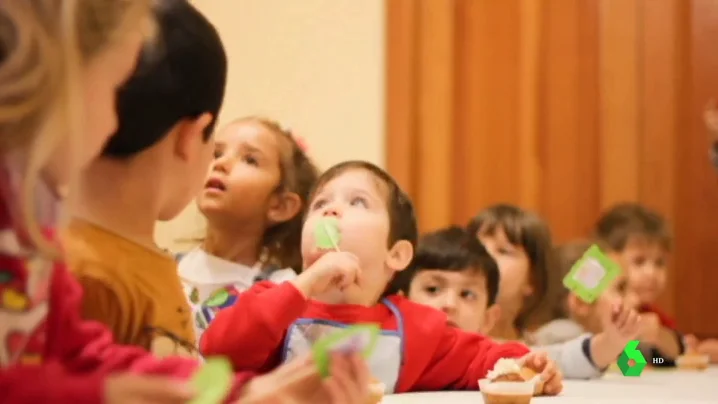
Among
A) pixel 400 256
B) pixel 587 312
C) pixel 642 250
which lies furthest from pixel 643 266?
pixel 400 256

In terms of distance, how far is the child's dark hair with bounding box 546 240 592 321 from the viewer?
2006 mm

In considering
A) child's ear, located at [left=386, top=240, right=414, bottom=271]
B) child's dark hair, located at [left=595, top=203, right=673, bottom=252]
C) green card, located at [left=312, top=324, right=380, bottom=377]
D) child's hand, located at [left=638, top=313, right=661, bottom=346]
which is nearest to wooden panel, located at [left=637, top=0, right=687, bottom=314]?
child's dark hair, located at [left=595, top=203, right=673, bottom=252]

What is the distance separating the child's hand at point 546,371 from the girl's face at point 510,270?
592mm

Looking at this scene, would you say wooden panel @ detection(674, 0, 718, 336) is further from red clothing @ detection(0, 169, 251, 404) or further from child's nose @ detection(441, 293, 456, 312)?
red clothing @ detection(0, 169, 251, 404)

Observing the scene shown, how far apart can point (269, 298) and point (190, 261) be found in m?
0.64

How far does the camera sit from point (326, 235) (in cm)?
127

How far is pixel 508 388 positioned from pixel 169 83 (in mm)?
550

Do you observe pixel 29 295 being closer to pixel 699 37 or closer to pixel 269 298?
pixel 269 298

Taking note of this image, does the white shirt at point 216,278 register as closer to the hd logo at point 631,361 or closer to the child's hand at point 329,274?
the child's hand at point 329,274

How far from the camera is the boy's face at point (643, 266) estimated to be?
2.14 metres

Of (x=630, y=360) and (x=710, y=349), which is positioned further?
(x=710, y=349)

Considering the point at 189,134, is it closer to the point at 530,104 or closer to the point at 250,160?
the point at 250,160

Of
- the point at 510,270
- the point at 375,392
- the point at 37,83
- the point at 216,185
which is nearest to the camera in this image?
the point at 37,83

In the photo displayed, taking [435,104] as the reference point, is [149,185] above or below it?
above
